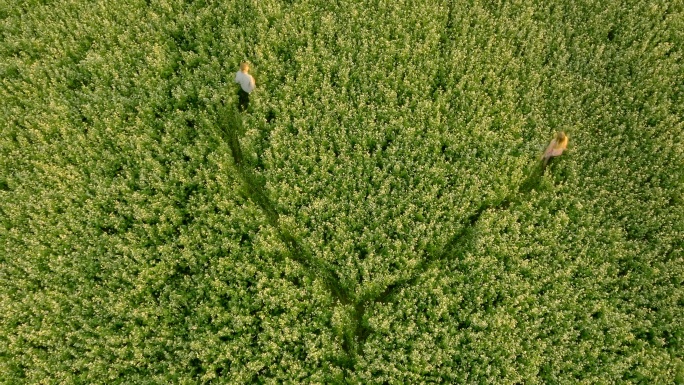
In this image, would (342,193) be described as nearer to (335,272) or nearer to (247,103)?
(335,272)

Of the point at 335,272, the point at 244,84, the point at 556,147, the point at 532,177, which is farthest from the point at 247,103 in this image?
the point at 556,147

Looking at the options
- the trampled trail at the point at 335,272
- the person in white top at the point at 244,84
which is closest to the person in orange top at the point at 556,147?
the trampled trail at the point at 335,272

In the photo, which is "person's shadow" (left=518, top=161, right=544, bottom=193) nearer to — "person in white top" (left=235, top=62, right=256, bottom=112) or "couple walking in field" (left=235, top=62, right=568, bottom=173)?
"couple walking in field" (left=235, top=62, right=568, bottom=173)

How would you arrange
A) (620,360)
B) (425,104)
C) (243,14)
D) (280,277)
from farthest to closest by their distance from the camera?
1. (243,14)
2. (425,104)
3. (280,277)
4. (620,360)

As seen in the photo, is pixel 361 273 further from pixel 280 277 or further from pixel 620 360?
pixel 620 360

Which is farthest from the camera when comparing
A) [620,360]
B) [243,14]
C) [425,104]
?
[243,14]

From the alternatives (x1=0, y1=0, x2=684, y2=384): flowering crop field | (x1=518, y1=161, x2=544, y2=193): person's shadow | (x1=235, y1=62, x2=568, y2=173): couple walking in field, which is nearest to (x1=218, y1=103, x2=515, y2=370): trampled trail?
(x1=0, y1=0, x2=684, y2=384): flowering crop field

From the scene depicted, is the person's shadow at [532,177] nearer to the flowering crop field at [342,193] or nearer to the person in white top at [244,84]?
the flowering crop field at [342,193]

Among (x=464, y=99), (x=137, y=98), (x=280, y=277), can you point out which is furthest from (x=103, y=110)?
(x=464, y=99)
